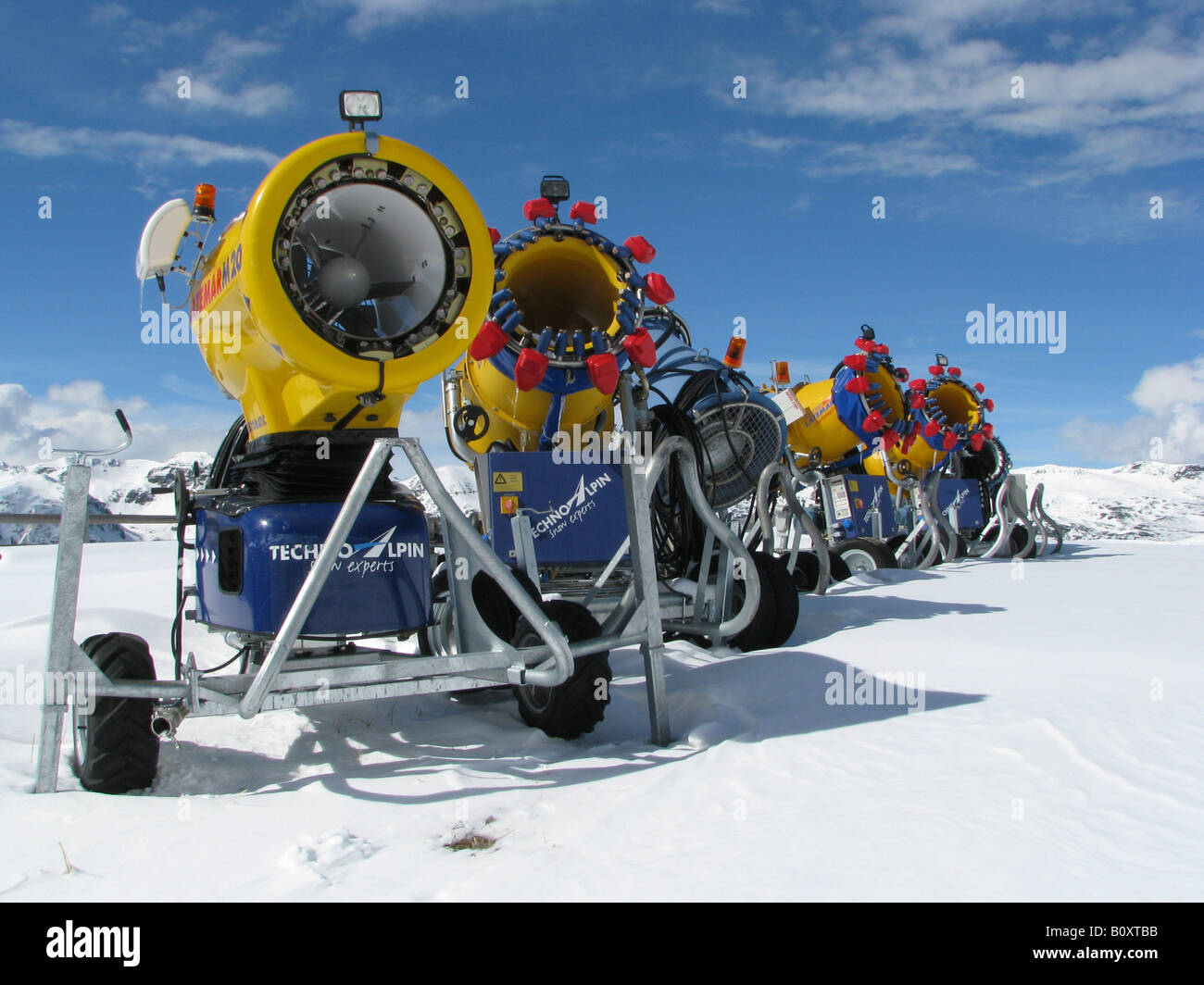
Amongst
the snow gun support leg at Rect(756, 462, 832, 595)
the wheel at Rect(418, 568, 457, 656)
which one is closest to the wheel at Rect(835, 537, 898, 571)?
the snow gun support leg at Rect(756, 462, 832, 595)

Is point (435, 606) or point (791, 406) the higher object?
point (791, 406)

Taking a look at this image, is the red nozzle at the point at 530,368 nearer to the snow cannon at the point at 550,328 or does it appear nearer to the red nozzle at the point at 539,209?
the snow cannon at the point at 550,328

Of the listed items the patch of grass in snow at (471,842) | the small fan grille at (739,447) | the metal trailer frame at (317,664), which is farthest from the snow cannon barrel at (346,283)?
the small fan grille at (739,447)

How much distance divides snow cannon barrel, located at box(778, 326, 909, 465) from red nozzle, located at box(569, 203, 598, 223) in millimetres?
6810

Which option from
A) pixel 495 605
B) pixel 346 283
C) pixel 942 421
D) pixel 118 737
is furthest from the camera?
pixel 942 421

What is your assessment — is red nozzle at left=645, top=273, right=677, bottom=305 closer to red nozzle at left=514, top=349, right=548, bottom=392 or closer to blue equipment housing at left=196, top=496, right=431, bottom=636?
red nozzle at left=514, top=349, right=548, bottom=392

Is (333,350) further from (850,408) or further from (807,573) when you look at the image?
(850,408)

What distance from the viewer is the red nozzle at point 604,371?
4363 mm

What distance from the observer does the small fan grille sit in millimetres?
7453

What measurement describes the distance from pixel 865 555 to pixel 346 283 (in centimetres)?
892

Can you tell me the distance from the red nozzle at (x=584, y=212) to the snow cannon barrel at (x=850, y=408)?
22.3 ft

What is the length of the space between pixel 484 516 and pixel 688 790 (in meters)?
3.07

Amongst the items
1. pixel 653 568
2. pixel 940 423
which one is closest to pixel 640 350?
pixel 653 568

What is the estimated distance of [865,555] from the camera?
11039 mm
